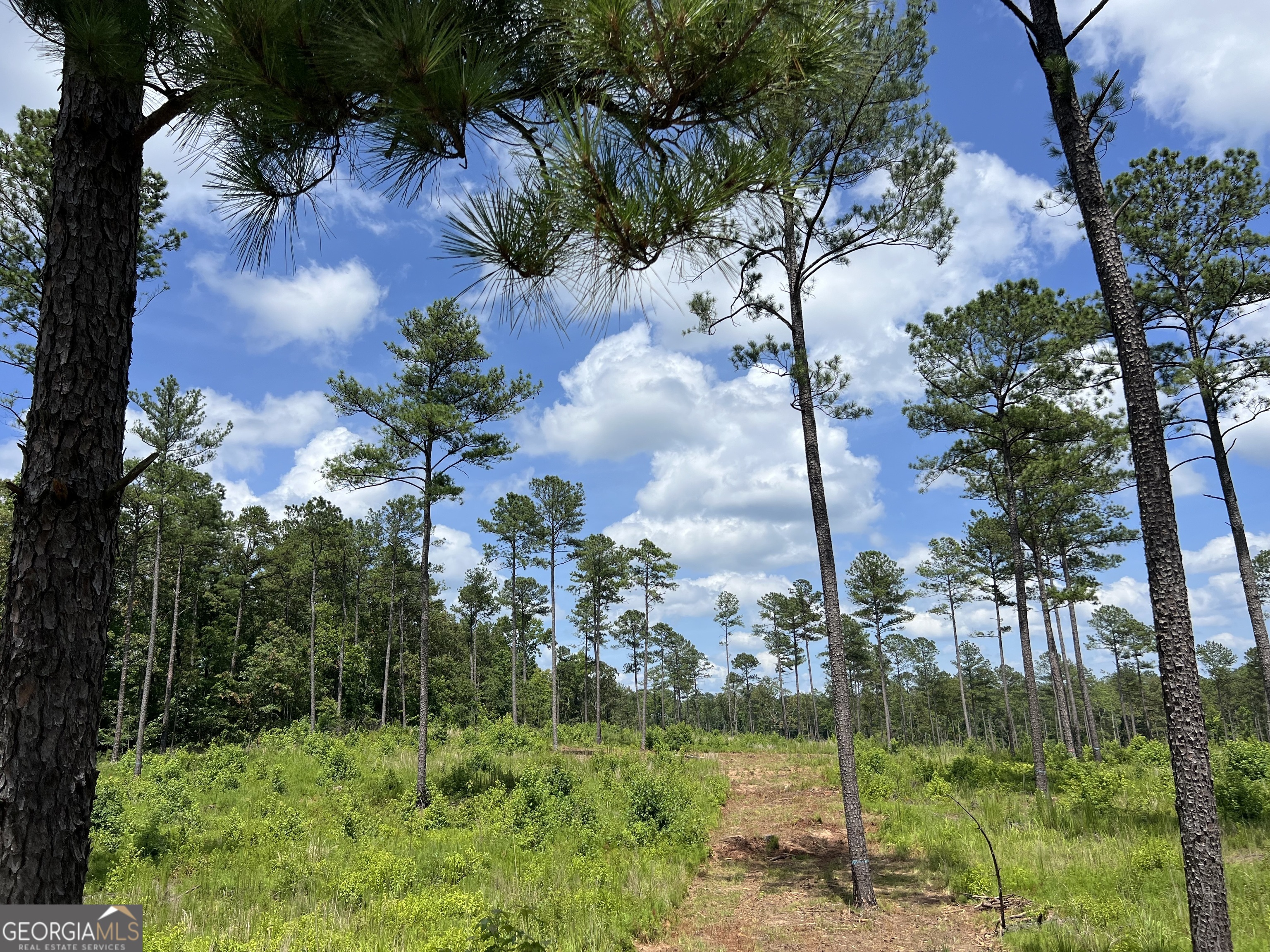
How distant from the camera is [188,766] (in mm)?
17594

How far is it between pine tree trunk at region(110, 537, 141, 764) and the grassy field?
19.7ft

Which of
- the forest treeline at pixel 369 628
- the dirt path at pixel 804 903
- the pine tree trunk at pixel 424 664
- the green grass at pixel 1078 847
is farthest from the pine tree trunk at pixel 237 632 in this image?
the green grass at pixel 1078 847

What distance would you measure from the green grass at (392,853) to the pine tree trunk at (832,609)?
2.35 metres

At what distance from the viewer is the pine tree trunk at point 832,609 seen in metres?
7.39

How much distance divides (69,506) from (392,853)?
7869 millimetres

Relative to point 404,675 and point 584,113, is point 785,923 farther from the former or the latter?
point 404,675

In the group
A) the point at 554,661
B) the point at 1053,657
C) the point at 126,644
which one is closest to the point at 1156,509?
the point at 1053,657

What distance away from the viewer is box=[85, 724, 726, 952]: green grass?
567 cm

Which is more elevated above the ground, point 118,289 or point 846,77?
point 846,77

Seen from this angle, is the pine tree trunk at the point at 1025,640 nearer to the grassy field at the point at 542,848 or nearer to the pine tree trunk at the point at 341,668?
the grassy field at the point at 542,848

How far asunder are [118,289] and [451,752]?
754 inches

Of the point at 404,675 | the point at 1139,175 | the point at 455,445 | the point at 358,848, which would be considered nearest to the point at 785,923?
the point at 358,848

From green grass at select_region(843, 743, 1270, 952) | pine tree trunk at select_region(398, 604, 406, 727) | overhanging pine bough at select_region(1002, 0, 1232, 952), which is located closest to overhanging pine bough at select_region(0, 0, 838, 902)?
overhanging pine bough at select_region(1002, 0, 1232, 952)

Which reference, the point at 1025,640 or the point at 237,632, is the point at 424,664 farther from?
the point at 237,632
